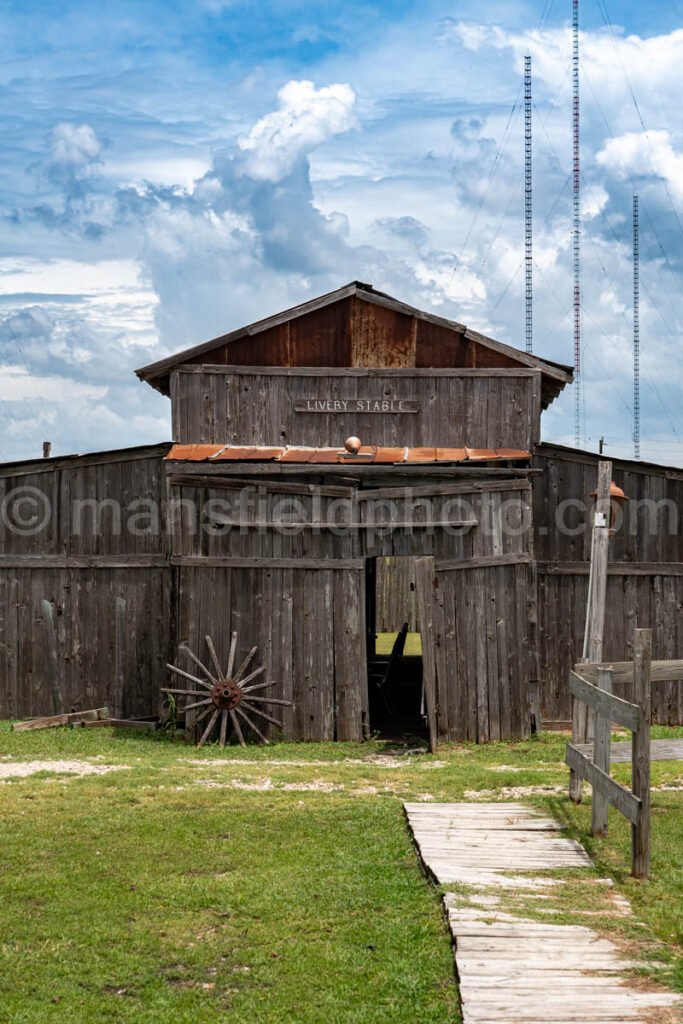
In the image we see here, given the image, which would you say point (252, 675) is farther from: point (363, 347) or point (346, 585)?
point (363, 347)

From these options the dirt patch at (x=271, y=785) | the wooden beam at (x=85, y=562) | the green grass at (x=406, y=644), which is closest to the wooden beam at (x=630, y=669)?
the dirt patch at (x=271, y=785)

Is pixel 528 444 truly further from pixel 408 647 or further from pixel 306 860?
pixel 408 647

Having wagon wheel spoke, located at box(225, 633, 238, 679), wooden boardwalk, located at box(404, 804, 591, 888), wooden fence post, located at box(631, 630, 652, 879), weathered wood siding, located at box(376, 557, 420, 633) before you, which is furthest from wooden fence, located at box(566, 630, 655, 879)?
weathered wood siding, located at box(376, 557, 420, 633)

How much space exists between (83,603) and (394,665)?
6384 millimetres

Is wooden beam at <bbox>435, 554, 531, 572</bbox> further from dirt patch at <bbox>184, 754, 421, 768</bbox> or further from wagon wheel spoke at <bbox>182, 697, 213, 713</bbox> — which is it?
wagon wheel spoke at <bbox>182, 697, 213, 713</bbox>

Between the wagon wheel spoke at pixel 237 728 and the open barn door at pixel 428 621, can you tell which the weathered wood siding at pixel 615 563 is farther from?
the wagon wheel spoke at pixel 237 728

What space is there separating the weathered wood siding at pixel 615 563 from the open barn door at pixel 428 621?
2.65 meters

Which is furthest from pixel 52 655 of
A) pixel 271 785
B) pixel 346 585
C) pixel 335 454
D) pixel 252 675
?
pixel 271 785

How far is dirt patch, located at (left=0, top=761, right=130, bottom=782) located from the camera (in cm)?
1481

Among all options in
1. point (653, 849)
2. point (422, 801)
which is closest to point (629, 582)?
point (422, 801)

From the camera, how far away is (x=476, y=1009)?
21.5 feet

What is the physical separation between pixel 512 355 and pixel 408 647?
615 inches

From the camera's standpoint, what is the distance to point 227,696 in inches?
713

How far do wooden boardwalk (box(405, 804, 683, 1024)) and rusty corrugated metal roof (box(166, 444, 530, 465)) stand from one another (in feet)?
28.7
